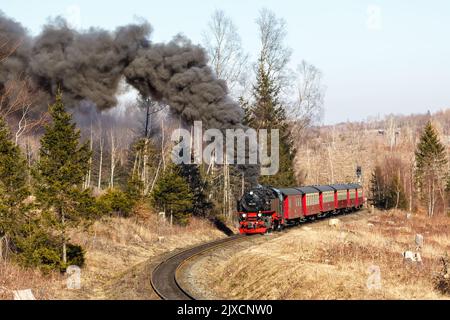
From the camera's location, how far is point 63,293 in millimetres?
15000

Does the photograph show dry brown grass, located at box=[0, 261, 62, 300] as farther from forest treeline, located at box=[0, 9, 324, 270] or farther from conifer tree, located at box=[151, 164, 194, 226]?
conifer tree, located at box=[151, 164, 194, 226]

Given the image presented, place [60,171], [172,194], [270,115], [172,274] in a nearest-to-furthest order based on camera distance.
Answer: [60,171] < [172,274] < [172,194] < [270,115]

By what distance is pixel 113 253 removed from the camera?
22531 mm

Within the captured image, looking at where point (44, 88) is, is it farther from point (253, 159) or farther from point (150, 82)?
point (253, 159)

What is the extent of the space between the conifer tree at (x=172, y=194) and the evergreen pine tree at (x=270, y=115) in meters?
13.5

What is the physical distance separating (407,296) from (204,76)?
14625 mm

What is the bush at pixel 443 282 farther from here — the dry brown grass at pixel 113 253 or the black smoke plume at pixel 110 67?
the black smoke plume at pixel 110 67

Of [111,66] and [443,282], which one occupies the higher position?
[111,66]

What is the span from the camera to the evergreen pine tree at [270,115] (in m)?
44.3

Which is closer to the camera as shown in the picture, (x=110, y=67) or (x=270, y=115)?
(x=110, y=67)

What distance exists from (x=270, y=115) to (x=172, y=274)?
29.9m

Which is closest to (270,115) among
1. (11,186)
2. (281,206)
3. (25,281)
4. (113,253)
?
(281,206)

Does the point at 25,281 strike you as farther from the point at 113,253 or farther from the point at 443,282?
the point at 443,282
